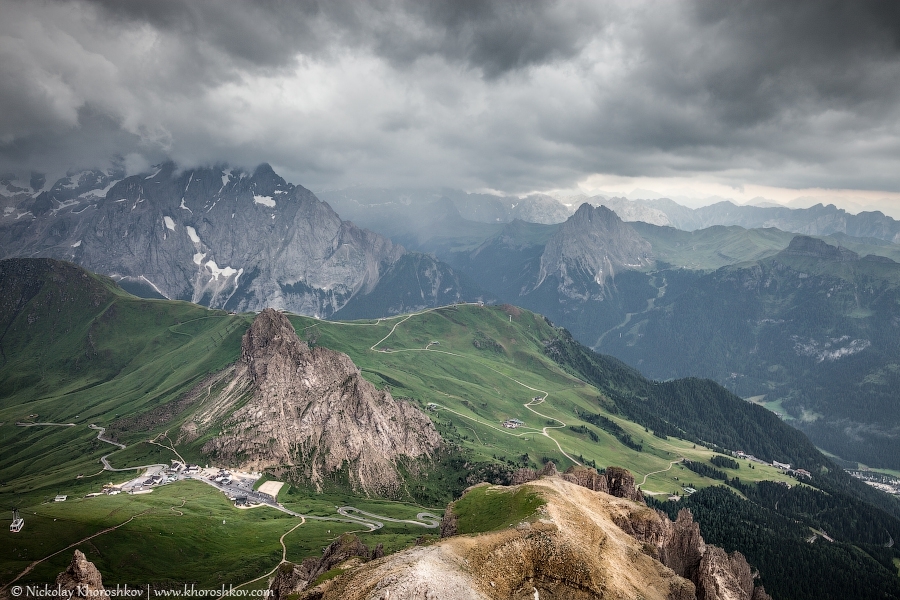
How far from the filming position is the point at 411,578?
250 feet

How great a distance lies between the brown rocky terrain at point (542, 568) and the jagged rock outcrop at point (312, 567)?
23.8 meters

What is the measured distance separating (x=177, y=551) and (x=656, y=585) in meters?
148

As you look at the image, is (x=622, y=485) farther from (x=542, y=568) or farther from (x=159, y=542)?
(x=159, y=542)

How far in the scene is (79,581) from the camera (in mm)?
97375

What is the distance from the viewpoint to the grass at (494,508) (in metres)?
106

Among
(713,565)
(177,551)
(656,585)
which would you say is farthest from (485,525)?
(177,551)

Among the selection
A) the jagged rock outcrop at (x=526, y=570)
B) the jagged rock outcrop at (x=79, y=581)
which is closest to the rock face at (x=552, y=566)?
the jagged rock outcrop at (x=526, y=570)

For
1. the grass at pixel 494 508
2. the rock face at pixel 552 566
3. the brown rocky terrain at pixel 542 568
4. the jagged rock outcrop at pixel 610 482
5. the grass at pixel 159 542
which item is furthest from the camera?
the jagged rock outcrop at pixel 610 482

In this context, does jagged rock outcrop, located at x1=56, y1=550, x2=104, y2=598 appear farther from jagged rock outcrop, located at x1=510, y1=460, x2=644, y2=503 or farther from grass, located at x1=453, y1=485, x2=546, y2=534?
jagged rock outcrop, located at x1=510, y1=460, x2=644, y2=503

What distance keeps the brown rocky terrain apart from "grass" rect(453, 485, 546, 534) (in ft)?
11.1

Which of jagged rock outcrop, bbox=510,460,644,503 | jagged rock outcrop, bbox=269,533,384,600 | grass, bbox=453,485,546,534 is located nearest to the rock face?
grass, bbox=453,485,546,534

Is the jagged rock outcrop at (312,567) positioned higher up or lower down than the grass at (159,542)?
higher up

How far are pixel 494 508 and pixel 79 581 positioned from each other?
3185 inches

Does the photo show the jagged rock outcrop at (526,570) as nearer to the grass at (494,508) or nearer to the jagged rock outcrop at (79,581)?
the grass at (494,508)
